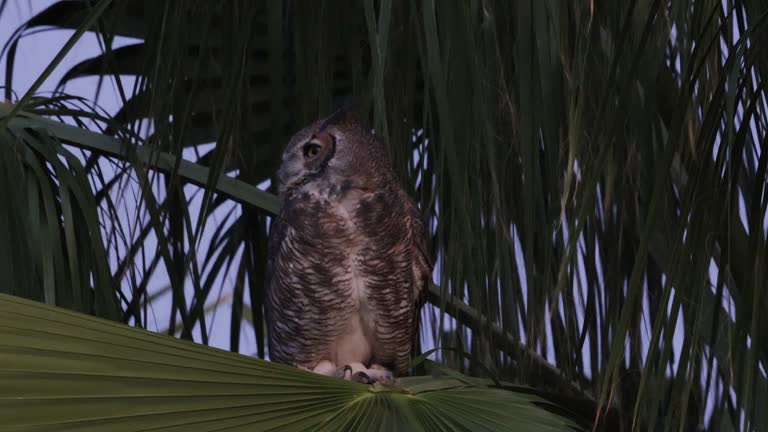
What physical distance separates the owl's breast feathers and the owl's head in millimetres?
41

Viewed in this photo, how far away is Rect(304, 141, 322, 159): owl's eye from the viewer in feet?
7.85

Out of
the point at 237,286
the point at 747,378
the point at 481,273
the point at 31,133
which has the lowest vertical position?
the point at 747,378

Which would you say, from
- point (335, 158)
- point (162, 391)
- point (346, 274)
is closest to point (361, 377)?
point (346, 274)

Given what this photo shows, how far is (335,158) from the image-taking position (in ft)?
7.70

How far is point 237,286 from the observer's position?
2990 mm

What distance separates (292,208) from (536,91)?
903mm

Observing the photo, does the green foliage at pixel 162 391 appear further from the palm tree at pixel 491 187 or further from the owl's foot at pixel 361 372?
the owl's foot at pixel 361 372

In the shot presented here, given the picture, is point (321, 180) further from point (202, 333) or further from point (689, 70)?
point (689, 70)

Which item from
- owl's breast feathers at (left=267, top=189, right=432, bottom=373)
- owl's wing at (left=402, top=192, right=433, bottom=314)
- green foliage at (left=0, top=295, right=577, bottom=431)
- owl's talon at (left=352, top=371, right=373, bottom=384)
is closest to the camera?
green foliage at (left=0, top=295, right=577, bottom=431)

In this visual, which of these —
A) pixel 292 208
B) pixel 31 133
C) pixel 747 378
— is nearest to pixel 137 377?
pixel 747 378

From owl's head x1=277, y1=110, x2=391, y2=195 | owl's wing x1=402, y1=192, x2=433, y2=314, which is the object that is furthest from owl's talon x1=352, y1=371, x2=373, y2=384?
owl's head x1=277, y1=110, x2=391, y2=195

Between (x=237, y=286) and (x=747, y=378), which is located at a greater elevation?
(x=237, y=286)

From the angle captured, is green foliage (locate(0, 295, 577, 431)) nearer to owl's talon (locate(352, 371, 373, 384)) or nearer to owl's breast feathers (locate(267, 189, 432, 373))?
owl's talon (locate(352, 371, 373, 384))

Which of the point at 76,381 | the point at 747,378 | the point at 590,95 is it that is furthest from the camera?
the point at 590,95
